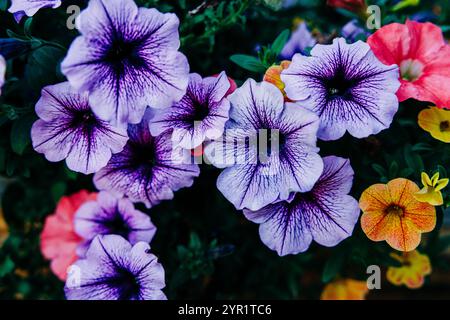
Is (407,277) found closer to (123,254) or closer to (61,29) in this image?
(123,254)

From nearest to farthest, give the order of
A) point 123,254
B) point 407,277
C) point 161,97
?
point 161,97
point 123,254
point 407,277

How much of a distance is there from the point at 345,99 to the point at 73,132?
419mm

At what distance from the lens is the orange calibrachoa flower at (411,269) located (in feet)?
3.47

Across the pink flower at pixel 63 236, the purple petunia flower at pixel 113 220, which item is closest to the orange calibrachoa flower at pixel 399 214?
the purple petunia flower at pixel 113 220

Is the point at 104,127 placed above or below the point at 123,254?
above

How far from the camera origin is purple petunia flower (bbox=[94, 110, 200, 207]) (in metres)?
0.84

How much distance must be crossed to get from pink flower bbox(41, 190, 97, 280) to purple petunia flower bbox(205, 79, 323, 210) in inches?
14.6

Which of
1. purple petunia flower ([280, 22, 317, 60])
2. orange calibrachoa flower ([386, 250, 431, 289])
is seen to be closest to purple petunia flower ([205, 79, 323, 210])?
purple petunia flower ([280, 22, 317, 60])

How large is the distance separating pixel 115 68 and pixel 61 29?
0.25 m

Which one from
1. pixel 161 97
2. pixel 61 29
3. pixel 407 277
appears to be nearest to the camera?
pixel 161 97

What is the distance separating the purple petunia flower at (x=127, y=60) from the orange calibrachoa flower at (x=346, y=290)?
1.97ft

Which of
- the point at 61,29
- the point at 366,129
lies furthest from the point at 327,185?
the point at 61,29

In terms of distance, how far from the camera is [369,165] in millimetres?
945

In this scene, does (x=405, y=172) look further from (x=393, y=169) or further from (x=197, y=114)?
(x=197, y=114)
